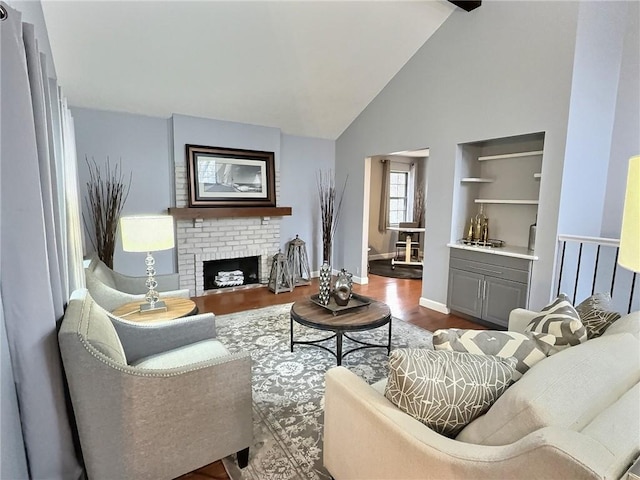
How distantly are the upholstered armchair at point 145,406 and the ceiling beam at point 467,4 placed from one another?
13.4 ft

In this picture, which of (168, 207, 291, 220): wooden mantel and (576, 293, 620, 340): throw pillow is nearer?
(576, 293, 620, 340): throw pillow

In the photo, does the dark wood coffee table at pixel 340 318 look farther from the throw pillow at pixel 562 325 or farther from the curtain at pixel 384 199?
the curtain at pixel 384 199

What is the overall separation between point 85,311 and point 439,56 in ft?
14.3

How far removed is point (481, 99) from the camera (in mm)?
3602

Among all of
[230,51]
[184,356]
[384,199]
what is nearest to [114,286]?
[184,356]

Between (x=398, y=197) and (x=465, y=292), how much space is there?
451 centimetres

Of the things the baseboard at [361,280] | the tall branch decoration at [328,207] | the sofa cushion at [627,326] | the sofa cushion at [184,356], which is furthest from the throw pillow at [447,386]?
the tall branch decoration at [328,207]

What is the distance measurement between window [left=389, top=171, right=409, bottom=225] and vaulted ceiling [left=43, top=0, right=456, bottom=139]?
3315mm

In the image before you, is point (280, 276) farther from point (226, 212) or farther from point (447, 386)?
point (447, 386)

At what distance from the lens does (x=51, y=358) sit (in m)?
1.30

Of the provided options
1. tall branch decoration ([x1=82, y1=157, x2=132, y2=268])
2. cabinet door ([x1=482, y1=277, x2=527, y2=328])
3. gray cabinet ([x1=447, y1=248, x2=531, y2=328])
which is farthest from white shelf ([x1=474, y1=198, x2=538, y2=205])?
tall branch decoration ([x1=82, y1=157, x2=132, y2=268])

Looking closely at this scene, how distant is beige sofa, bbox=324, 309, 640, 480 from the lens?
0.77 meters

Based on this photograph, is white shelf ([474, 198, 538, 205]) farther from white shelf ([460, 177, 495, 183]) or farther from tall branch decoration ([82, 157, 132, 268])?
tall branch decoration ([82, 157, 132, 268])

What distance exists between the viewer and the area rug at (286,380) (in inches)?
69.6
